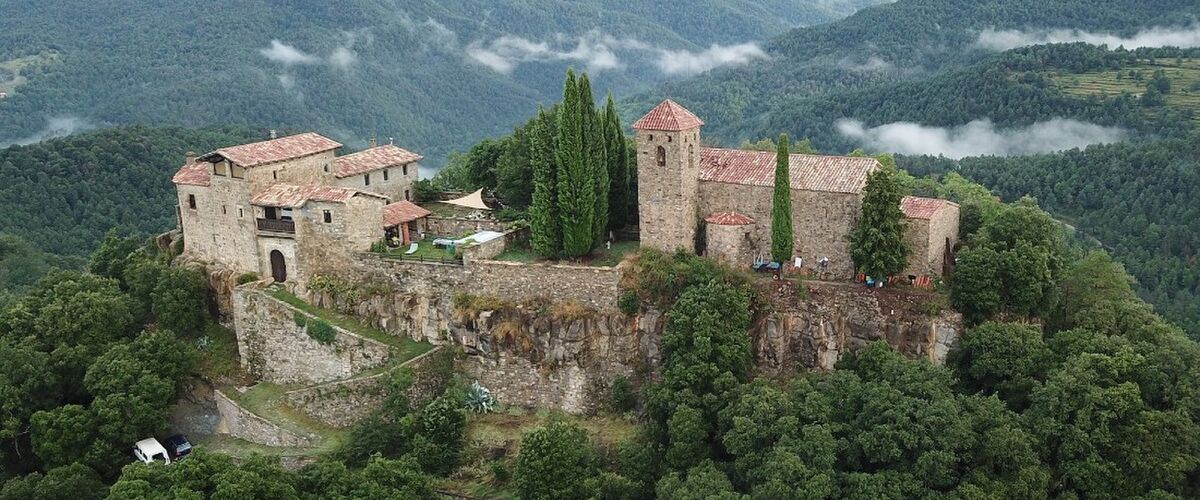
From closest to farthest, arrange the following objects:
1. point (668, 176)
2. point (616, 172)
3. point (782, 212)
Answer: point (782, 212) < point (668, 176) < point (616, 172)

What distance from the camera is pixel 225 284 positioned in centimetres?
4756

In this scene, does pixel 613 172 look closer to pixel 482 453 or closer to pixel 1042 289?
pixel 482 453

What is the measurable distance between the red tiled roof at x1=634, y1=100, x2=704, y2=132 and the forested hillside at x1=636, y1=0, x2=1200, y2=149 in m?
74.7

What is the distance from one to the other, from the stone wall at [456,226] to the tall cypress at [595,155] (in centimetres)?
591

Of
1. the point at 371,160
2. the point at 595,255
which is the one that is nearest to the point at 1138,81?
the point at 595,255

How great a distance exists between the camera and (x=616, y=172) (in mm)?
46312

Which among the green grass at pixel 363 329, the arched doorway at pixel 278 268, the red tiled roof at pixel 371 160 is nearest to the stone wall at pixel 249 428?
the green grass at pixel 363 329

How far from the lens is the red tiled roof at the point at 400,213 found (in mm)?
46644

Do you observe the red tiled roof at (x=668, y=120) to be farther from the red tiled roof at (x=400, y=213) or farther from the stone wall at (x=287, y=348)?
the stone wall at (x=287, y=348)

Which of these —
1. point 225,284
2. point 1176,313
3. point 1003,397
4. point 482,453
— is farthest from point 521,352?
point 1176,313

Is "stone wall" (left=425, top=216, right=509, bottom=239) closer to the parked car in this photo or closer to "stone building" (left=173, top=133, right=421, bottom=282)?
"stone building" (left=173, top=133, right=421, bottom=282)

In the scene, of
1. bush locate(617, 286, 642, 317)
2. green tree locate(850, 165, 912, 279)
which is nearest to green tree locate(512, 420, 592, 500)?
bush locate(617, 286, 642, 317)

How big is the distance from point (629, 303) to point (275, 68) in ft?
424

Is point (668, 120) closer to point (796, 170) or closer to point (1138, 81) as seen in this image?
point (796, 170)
